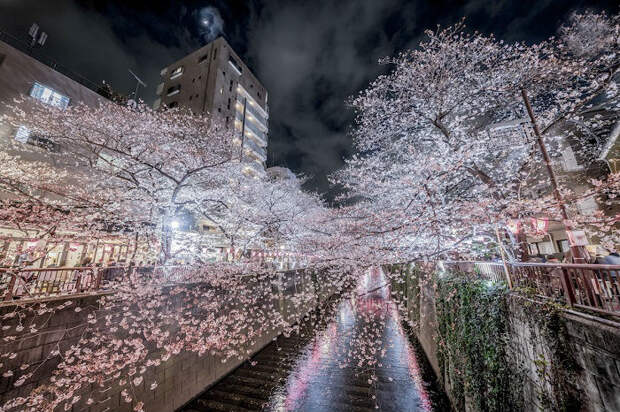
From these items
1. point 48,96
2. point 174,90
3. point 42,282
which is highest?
point 174,90

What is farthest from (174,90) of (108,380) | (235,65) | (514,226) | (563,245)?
(563,245)

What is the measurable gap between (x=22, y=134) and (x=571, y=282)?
26298 millimetres

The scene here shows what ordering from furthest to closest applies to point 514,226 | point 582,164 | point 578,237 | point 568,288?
1. point 582,164
2. point 514,226
3. point 578,237
4. point 568,288

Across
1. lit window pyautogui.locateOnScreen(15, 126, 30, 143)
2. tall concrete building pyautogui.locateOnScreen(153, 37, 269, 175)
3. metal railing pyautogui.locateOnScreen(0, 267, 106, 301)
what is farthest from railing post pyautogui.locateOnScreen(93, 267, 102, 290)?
tall concrete building pyautogui.locateOnScreen(153, 37, 269, 175)

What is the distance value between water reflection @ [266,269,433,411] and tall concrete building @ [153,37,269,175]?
22.5 m

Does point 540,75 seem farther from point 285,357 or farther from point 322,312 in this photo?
point 322,312

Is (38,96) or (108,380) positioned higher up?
(38,96)

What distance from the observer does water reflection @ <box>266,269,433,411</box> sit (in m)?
10.2

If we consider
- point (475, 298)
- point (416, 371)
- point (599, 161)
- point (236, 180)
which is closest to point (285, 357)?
point (416, 371)

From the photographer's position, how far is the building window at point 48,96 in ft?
52.8

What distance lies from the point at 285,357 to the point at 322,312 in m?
11.2

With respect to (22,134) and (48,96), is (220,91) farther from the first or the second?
(22,134)

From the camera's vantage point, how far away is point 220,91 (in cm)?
3269

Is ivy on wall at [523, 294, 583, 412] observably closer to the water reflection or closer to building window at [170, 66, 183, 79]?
the water reflection
